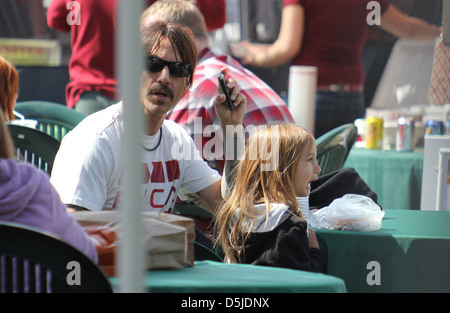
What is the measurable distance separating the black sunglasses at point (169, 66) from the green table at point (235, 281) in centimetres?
90

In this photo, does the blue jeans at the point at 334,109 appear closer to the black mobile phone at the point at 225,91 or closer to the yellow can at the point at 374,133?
the yellow can at the point at 374,133

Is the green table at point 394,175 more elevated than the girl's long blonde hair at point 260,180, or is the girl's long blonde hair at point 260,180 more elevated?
the girl's long blonde hair at point 260,180

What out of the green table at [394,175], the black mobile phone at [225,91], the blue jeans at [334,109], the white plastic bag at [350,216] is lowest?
the green table at [394,175]

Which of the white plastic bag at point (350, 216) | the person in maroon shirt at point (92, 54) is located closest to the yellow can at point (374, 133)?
the person in maroon shirt at point (92, 54)

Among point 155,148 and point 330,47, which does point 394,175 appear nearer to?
point 330,47

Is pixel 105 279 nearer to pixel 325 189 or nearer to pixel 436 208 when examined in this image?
pixel 325 189

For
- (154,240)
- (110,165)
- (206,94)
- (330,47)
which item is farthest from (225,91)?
(330,47)

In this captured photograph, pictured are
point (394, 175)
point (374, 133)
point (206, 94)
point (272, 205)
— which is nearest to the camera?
point (272, 205)

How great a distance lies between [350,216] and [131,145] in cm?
136

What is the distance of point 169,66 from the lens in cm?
243

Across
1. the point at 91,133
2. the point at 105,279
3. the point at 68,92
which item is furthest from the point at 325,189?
the point at 68,92

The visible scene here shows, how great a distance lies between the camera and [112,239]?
1665 mm

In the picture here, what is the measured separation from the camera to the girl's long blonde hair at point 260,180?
2.17 metres
